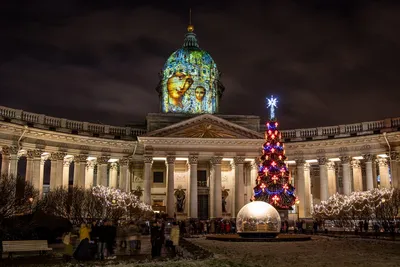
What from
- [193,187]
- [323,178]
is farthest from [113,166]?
[323,178]

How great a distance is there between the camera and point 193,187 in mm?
60031

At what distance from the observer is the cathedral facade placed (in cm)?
5556

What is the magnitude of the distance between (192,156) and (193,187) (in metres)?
3.88

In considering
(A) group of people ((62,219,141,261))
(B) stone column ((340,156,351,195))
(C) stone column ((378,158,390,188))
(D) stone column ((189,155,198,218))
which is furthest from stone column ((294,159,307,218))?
(A) group of people ((62,219,141,261))

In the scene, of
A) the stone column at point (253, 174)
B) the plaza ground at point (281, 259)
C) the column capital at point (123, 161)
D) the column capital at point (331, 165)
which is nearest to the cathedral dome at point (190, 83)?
the column capital at point (123, 161)

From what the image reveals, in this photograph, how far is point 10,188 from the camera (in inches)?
1235

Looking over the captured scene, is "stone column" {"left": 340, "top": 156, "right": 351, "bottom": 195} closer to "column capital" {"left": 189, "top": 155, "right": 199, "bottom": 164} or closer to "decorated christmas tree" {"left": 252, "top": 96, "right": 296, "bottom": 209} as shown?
"column capital" {"left": 189, "top": 155, "right": 199, "bottom": 164}

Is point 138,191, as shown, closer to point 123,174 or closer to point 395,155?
point 123,174

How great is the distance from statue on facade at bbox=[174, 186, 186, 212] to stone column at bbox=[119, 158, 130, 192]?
7.27 m

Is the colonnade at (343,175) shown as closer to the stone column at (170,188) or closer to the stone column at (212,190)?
the stone column at (212,190)

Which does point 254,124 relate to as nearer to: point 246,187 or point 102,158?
point 246,187

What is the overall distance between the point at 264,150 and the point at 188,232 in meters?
13.6

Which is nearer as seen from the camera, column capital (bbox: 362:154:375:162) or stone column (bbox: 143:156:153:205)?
column capital (bbox: 362:154:375:162)

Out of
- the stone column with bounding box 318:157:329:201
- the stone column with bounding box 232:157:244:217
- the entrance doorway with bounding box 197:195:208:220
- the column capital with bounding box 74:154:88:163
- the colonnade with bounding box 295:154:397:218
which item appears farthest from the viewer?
the entrance doorway with bounding box 197:195:208:220
